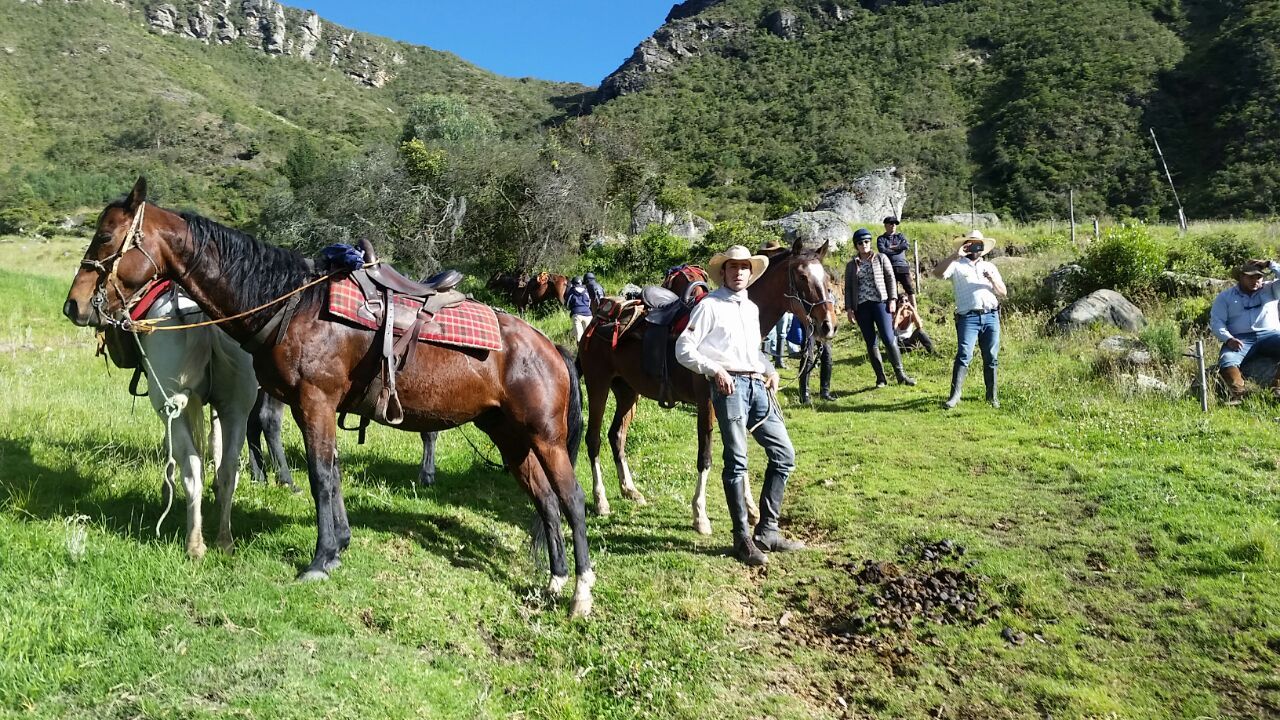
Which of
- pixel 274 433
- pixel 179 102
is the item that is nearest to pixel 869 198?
pixel 274 433

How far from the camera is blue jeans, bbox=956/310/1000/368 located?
897 centimetres

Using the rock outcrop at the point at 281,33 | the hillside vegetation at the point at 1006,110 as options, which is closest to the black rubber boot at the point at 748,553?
the hillside vegetation at the point at 1006,110

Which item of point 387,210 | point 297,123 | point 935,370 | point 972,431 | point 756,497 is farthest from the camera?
point 297,123

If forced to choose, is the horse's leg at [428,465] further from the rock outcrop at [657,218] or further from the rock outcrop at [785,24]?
the rock outcrop at [785,24]

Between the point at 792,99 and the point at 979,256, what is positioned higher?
the point at 792,99

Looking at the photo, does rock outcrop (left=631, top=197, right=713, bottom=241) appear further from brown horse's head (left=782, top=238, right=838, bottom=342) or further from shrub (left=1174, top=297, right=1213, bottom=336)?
brown horse's head (left=782, top=238, right=838, bottom=342)

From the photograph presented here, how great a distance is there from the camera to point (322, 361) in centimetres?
429

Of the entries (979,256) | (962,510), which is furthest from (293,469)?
(979,256)

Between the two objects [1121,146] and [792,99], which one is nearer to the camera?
[1121,146]

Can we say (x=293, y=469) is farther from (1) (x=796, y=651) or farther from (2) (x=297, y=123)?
(2) (x=297, y=123)

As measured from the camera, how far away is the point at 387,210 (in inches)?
1136

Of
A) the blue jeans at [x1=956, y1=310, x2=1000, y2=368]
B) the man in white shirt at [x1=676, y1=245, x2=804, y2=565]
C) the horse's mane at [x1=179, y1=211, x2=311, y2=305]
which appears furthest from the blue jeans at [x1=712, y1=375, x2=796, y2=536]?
the blue jeans at [x1=956, y1=310, x2=1000, y2=368]

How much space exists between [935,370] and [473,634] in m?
9.71

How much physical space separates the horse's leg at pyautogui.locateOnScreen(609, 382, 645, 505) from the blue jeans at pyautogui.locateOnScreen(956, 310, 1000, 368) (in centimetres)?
466
